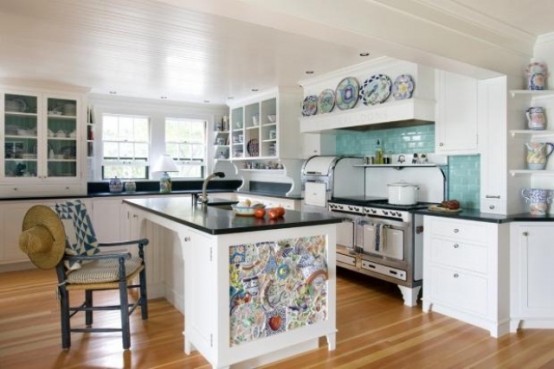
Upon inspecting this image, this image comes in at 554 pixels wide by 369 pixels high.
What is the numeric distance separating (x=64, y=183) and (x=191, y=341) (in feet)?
12.5

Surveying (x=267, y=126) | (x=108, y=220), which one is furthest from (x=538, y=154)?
(x=108, y=220)

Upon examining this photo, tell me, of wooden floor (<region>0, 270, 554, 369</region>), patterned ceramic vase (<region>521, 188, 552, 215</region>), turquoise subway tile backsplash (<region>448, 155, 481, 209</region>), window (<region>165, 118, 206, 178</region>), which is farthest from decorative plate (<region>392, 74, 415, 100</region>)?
window (<region>165, 118, 206, 178</region>)

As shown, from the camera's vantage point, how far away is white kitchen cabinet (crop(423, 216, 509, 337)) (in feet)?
9.91

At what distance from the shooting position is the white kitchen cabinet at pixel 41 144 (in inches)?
203

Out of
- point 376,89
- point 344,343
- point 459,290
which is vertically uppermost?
point 376,89

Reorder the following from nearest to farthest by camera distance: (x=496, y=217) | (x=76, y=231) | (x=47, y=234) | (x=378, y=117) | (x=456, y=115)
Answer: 1. (x=47, y=234)
2. (x=76, y=231)
3. (x=496, y=217)
4. (x=456, y=115)
5. (x=378, y=117)

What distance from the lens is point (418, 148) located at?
13.9 ft

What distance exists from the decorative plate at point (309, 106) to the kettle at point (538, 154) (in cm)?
244

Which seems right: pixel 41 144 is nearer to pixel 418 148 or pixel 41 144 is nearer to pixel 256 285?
pixel 256 285

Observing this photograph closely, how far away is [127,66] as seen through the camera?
430cm

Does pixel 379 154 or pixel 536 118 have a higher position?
pixel 536 118

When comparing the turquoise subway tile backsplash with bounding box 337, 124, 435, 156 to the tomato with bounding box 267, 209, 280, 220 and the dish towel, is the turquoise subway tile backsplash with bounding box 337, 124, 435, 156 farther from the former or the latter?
the tomato with bounding box 267, 209, 280, 220

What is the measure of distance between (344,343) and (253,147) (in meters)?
3.85

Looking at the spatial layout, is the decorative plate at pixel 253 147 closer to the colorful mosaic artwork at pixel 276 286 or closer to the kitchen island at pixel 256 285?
the kitchen island at pixel 256 285
